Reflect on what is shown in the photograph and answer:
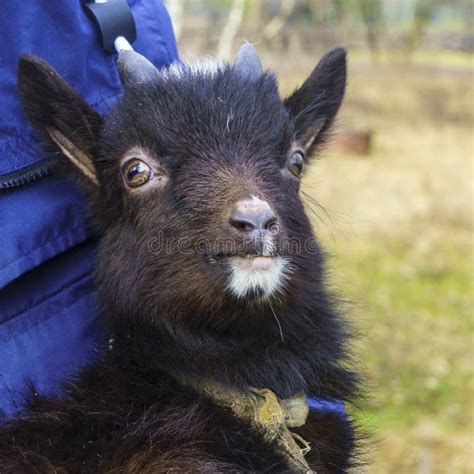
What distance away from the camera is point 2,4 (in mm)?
2250

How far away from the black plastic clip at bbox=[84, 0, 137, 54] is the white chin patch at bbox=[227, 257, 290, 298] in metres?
0.84

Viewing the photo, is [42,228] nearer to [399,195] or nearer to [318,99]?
[318,99]

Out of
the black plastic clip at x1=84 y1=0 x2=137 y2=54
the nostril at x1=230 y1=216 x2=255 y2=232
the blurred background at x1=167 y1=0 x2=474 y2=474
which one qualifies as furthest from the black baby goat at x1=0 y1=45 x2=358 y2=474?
the blurred background at x1=167 y1=0 x2=474 y2=474

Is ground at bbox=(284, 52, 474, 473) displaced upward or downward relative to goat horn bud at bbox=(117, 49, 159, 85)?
downward

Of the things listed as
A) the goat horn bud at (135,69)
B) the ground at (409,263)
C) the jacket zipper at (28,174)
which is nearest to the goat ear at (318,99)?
the ground at (409,263)

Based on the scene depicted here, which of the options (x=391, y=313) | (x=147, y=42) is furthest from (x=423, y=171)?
(x=147, y=42)

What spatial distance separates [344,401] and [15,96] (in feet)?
4.23

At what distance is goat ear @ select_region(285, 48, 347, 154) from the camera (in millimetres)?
2674

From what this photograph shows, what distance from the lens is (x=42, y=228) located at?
7.38 feet

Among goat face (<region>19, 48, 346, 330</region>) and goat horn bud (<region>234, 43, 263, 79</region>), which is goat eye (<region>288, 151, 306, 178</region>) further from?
goat horn bud (<region>234, 43, 263, 79</region>)

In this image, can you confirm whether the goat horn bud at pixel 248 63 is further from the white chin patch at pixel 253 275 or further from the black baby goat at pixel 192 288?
the white chin patch at pixel 253 275

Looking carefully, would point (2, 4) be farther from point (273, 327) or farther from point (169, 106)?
point (273, 327)

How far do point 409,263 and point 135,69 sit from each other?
21.9 feet

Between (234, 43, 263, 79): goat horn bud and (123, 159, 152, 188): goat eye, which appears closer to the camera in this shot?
(123, 159, 152, 188): goat eye
